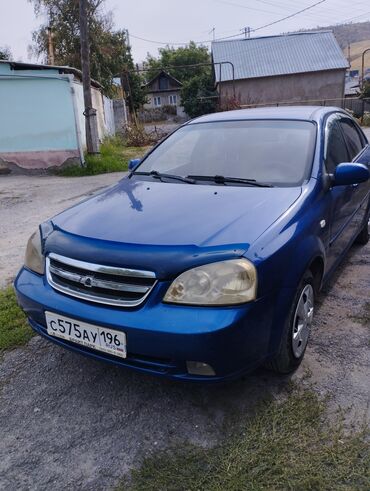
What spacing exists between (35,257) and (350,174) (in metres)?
2.12

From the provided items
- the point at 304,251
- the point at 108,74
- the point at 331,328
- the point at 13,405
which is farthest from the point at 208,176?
the point at 108,74

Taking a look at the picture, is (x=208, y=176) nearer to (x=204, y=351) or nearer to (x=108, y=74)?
(x=204, y=351)

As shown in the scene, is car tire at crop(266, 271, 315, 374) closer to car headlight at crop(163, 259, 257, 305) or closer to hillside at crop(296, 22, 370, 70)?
car headlight at crop(163, 259, 257, 305)

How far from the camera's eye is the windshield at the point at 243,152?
9.64 feet

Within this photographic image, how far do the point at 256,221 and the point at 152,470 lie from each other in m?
1.31

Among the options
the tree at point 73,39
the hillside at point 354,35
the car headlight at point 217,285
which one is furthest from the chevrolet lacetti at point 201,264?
the hillside at point 354,35

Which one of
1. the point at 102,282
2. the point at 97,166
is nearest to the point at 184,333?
the point at 102,282

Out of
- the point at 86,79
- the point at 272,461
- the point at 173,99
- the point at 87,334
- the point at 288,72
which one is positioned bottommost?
the point at 272,461

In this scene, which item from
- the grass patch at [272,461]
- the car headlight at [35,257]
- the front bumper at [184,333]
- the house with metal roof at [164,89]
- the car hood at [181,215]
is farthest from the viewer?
the house with metal roof at [164,89]

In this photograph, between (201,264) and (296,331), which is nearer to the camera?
(201,264)

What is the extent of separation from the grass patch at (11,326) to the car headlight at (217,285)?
1561 millimetres

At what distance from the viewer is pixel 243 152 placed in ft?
10.4

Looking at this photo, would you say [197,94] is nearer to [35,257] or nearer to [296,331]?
[35,257]

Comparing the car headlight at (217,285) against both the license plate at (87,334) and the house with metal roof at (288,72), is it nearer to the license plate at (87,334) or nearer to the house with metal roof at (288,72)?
the license plate at (87,334)
